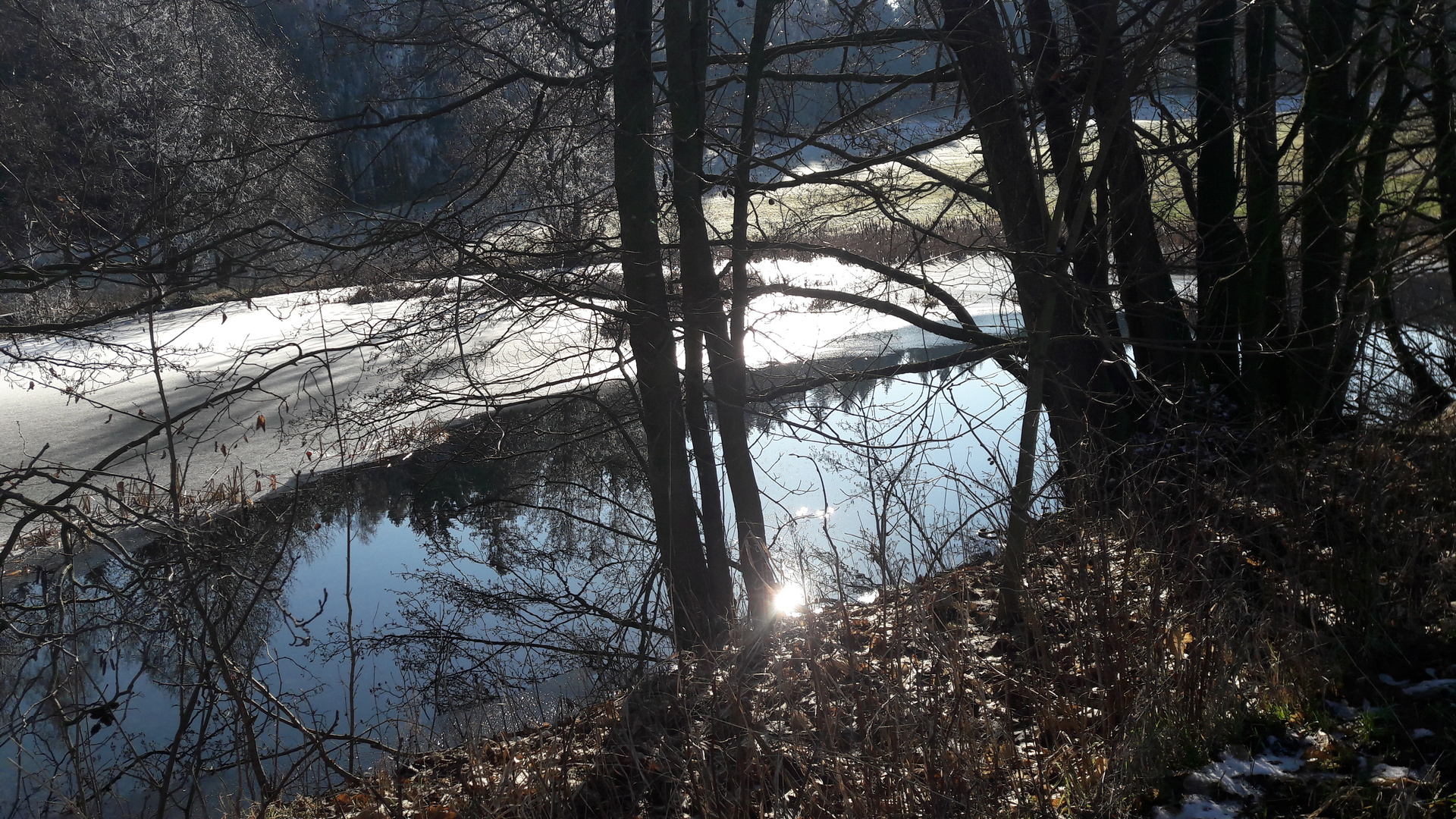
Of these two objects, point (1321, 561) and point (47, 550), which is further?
point (47, 550)

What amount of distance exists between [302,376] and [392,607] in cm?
242

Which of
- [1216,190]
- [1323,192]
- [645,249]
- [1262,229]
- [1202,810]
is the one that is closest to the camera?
[1202,810]

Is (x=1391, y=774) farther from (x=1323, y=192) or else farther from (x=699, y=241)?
(x=1323, y=192)

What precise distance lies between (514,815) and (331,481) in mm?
8116

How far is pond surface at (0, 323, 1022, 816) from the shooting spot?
4293mm

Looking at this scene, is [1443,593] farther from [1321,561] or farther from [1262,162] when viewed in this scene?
[1262,162]

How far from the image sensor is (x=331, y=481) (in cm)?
1121

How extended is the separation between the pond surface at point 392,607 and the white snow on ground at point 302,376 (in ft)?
1.79

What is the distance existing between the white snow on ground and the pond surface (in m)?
0.55

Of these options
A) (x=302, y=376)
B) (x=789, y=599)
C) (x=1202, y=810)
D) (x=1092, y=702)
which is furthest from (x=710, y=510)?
(x=1202, y=810)

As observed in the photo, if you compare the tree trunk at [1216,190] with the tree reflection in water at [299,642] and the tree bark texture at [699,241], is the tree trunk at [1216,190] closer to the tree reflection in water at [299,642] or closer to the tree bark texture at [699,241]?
the tree bark texture at [699,241]

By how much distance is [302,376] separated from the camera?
22.2 feet

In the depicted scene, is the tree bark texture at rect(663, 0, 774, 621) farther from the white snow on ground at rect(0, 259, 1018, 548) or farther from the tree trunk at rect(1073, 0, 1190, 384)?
the tree trunk at rect(1073, 0, 1190, 384)

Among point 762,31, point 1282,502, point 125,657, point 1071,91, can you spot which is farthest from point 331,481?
point 1282,502
